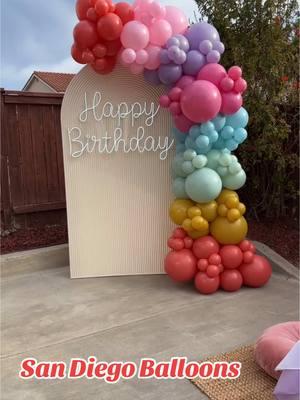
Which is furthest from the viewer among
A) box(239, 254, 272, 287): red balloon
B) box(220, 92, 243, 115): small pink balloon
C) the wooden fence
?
the wooden fence

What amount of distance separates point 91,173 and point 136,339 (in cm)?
192

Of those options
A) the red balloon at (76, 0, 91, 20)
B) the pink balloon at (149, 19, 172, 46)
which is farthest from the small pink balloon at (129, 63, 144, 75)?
the red balloon at (76, 0, 91, 20)

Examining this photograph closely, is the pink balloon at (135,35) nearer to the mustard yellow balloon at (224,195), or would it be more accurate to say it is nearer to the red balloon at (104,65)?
the red balloon at (104,65)

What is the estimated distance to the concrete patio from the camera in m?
2.62

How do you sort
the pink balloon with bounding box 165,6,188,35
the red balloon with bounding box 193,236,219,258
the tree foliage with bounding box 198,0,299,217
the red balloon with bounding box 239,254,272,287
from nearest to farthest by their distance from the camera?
the pink balloon with bounding box 165,6,188,35, the red balloon with bounding box 193,236,219,258, the red balloon with bounding box 239,254,272,287, the tree foliage with bounding box 198,0,299,217

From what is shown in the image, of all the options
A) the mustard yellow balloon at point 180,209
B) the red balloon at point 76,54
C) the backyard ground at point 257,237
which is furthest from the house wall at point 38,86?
the mustard yellow balloon at point 180,209

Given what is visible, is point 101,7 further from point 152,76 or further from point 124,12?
point 152,76

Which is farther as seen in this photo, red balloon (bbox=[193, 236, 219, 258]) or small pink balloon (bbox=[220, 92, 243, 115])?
red balloon (bbox=[193, 236, 219, 258])

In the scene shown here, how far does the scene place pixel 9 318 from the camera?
364 cm

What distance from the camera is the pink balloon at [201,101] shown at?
363cm

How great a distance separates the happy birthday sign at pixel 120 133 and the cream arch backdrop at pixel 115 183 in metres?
0.01

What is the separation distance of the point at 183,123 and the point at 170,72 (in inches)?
18.8

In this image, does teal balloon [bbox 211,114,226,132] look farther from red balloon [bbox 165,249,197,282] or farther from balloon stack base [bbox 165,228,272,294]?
red balloon [bbox 165,249,197,282]

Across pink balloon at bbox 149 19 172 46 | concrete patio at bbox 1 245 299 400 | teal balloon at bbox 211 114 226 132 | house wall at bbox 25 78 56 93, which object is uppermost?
house wall at bbox 25 78 56 93
